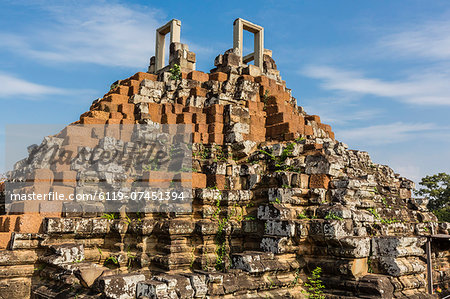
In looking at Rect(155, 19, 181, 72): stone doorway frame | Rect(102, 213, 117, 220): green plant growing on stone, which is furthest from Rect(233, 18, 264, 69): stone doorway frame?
Rect(102, 213, 117, 220): green plant growing on stone

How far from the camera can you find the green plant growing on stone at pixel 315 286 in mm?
6750

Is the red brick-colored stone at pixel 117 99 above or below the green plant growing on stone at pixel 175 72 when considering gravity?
below

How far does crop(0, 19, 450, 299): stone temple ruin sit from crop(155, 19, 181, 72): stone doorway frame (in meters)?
4.57

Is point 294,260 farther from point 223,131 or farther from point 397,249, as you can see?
point 223,131

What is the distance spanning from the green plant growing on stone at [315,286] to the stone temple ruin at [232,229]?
0.12 meters

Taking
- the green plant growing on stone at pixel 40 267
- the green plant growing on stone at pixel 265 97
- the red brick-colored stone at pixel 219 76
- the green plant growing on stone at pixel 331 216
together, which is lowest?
the green plant growing on stone at pixel 40 267

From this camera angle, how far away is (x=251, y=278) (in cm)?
655

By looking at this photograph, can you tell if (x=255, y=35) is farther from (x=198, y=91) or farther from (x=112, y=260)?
(x=112, y=260)

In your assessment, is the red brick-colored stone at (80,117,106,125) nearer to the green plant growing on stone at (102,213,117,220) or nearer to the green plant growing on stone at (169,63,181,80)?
the green plant growing on stone at (102,213,117,220)

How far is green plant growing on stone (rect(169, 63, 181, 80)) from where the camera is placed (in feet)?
40.6

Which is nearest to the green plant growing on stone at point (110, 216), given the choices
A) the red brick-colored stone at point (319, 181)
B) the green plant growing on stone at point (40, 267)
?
the green plant growing on stone at point (40, 267)

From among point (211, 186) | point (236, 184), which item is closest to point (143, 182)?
point (211, 186)

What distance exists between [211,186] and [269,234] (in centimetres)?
192

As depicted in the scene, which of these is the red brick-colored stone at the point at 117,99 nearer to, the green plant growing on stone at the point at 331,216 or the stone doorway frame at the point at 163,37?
the stone doorway frame at the point at 163,37
